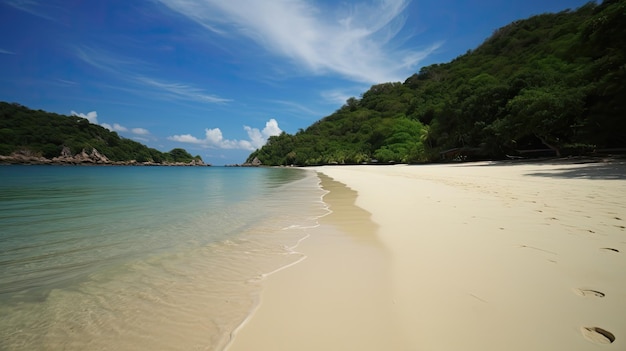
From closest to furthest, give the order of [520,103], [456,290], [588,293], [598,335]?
[598,335]
[588,293]
[456,290]
[520,103]

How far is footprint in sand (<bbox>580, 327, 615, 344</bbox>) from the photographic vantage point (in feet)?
5.05

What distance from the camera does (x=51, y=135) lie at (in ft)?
317

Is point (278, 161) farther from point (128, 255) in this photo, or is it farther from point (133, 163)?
point (128, 255)

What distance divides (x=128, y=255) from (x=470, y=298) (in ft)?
14.0

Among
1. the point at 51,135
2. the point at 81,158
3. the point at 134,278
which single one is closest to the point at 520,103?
the point at 134,278

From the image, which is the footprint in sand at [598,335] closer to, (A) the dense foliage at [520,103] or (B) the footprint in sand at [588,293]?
(B) the footprint in sand at [588,293]

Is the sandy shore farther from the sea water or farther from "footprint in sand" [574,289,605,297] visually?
the sea water

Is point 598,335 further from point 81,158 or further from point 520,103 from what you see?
point 81,158

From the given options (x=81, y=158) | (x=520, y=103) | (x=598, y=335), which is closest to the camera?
(x=598, y=335)

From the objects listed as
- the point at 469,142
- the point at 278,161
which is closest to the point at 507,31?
the point at 469,142

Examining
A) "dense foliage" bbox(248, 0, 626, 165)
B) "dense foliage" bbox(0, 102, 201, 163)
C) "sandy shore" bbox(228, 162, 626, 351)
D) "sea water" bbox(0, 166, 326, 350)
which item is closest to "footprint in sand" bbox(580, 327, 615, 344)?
"sandy shore" bbox(228, 162, 626, 351)

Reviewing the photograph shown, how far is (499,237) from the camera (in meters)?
3.75

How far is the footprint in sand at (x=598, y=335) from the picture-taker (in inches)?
60.6

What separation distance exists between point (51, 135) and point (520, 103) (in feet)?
435
